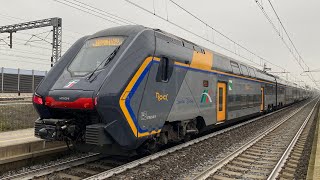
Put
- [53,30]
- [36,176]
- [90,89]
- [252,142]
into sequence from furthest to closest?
[53,30] < [252,142] < [90,89] < [36,176]

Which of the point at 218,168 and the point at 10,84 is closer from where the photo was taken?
the point at 218,168

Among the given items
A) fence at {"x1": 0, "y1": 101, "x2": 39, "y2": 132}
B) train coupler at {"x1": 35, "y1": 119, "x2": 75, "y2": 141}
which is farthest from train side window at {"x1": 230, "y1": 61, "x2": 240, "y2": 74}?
fence at {"x1": 0, "y1": 101, "x2": 39, "y2": 132}

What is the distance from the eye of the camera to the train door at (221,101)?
40.5 feet

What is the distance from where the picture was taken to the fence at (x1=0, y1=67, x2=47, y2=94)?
37153 millimetres

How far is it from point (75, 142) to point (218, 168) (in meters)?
3.61

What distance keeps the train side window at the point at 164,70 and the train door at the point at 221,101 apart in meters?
4.44

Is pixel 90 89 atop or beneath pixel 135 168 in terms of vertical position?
atop

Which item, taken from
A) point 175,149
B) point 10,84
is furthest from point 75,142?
point 10,84

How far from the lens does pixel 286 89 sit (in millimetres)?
32688

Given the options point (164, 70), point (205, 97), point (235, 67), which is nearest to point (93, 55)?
point (164, 70)

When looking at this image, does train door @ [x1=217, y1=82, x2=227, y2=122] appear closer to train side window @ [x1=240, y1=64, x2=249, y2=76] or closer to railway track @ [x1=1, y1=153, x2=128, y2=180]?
train side window @ [x1=240, y1=64, x2=249, y2=76]

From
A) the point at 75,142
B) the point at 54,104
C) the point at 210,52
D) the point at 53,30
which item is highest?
the point at 53,30

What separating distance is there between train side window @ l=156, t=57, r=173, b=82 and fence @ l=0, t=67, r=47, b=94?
3295cm

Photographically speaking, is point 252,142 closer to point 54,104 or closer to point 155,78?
point 155,78
